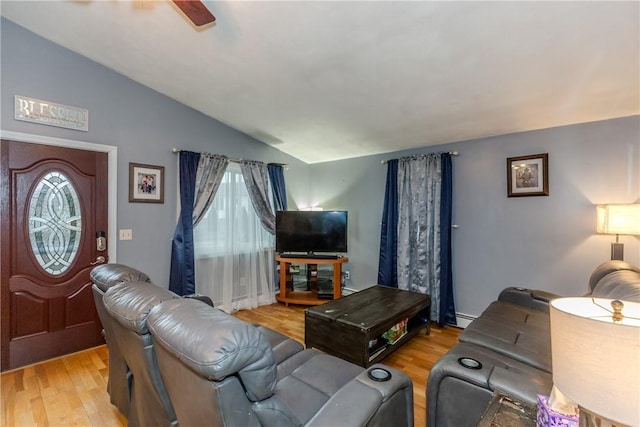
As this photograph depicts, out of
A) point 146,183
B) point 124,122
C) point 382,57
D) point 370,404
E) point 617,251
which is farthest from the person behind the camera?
point 146,183

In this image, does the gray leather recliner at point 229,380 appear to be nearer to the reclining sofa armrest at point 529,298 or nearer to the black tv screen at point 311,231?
the reclining sofa armrest at point 529,298

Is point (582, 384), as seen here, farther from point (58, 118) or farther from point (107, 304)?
point (58, 118)

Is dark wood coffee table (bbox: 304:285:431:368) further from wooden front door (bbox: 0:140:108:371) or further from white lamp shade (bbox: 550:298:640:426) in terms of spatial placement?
wooden front door (bbox: 0:140:108:371)

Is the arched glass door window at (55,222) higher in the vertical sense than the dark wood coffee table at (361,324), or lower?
higher

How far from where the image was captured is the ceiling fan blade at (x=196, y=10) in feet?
4.93

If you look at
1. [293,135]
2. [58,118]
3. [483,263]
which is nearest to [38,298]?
[58,118]

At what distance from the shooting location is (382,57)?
2.20m

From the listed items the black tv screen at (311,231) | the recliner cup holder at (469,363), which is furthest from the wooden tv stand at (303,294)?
the recliner cup holder at (469,363)

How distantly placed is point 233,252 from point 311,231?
3.76ft

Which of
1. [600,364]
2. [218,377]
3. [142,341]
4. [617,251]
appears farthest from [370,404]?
[617,251]

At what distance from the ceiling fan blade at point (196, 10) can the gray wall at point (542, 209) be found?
116 inches

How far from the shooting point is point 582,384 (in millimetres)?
697

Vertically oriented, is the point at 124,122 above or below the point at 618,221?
above

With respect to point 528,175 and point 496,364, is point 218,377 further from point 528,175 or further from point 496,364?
point 528,175
